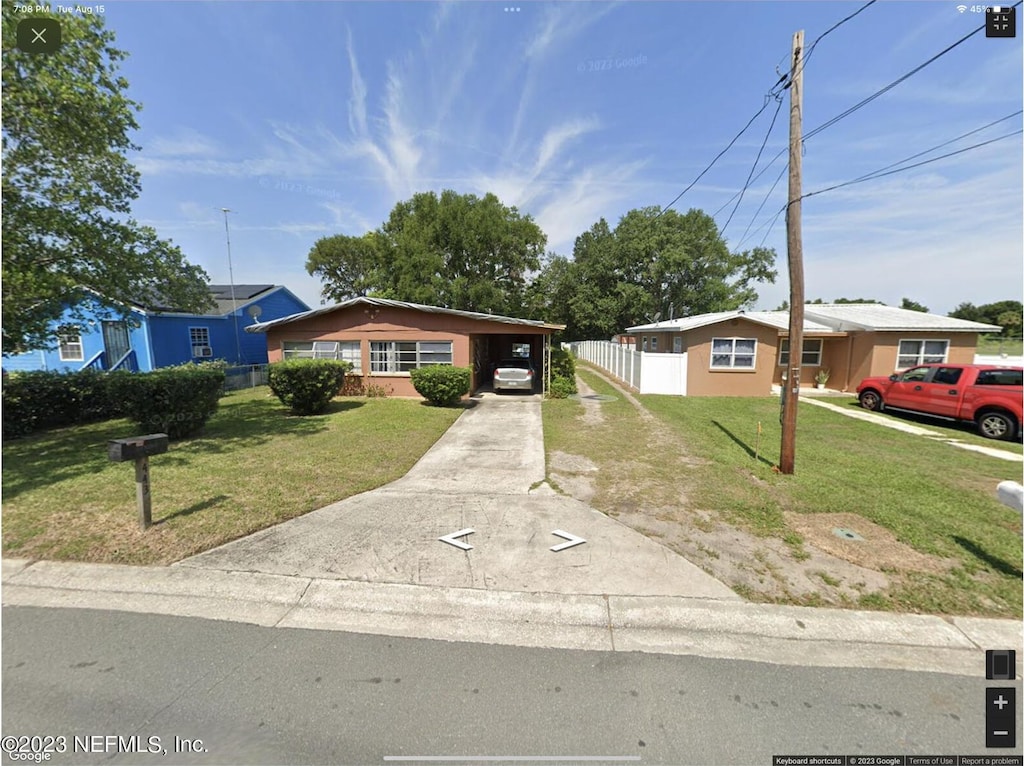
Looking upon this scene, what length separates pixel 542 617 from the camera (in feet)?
9.77

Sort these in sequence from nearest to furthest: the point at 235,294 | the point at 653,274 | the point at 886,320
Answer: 1. the point at 886,320
2. the point at 235,294
3. the point at 653,274

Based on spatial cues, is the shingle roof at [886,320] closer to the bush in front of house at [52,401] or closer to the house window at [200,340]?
the bush in front of house at [52,401]

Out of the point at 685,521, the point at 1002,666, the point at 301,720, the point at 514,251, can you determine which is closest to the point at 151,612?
the point at 301,720

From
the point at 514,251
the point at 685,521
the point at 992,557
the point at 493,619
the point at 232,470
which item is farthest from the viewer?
the point at 514,251

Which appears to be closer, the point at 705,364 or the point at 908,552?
the point at 908,552

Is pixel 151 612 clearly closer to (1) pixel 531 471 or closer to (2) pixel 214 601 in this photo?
(2) pixel 214 601

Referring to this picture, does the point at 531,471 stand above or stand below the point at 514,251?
below

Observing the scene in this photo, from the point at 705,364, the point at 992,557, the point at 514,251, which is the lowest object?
the point at 992,557

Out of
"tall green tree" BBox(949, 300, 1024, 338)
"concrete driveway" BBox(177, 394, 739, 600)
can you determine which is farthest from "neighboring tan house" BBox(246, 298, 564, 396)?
"tall green tree" BBox(949, 300, 1024, 338)

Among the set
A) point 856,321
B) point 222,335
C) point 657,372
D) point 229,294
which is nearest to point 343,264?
point 229,294

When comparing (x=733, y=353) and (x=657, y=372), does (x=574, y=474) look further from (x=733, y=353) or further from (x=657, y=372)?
(x=733, y=353)

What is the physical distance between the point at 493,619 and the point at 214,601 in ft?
7.28

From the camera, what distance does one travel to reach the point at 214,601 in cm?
312

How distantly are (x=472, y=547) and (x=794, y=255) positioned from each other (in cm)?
603
